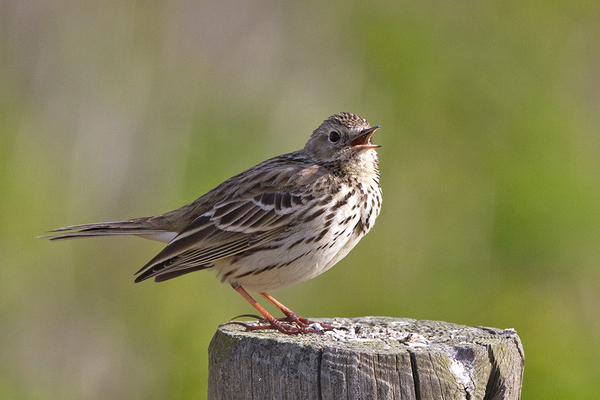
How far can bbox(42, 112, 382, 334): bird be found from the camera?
619 cm

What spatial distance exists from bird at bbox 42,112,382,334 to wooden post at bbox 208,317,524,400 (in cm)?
104

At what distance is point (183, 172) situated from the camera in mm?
9461

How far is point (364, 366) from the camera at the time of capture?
4.34 m

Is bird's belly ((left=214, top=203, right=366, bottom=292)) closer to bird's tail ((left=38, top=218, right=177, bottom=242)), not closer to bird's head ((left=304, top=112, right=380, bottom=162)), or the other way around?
bird's head ((left=304, top=112, right=380, bottom=162))

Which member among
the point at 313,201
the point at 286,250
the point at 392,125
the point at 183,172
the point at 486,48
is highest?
the point at 486,48

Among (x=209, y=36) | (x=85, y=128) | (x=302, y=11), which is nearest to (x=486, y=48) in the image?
(x=302, y=11)

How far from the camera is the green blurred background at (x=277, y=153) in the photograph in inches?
344

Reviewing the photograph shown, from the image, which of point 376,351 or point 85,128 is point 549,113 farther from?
point 376,351

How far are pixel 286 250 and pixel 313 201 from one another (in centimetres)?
A: 45

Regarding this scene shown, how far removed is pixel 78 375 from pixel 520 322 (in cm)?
503

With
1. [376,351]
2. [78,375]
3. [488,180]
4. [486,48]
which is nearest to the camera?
[376,351]

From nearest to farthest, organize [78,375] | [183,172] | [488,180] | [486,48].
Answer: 1. [78,375]
2. [183,172]
3. [488,180]
4. [486,48]

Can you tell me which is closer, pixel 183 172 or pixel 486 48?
pixel 183 172

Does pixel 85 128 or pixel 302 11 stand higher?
pixel 302 11
